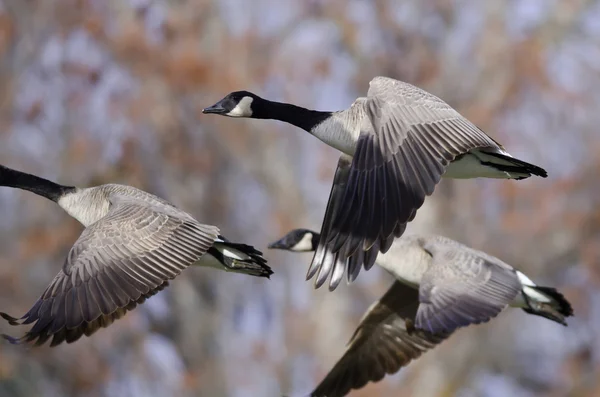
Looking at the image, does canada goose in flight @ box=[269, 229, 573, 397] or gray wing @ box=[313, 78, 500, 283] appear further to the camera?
canada goose in flight @ box=[269, 229, 573, 397]

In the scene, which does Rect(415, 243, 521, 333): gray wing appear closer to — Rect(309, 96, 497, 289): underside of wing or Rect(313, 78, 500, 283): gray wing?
Rect(309, 96, 497, 289): underside of wing

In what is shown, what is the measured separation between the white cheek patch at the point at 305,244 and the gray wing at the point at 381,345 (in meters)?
0.99

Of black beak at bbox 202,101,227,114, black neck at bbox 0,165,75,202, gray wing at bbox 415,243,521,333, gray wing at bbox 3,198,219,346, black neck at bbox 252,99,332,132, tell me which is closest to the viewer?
gray wing at bbox 3,198,219,346

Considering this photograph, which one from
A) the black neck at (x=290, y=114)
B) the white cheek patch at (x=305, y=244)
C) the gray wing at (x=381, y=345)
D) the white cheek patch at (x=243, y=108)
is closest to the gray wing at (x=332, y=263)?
the black neck at (x=290, y=114)

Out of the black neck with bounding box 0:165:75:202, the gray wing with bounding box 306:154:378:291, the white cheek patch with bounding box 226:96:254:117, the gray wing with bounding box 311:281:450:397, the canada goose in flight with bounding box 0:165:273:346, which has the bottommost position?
the gray wing with bounding box 311:281:450:397

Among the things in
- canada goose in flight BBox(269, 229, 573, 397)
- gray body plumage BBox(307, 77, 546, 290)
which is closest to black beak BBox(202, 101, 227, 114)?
gray body plumage BBox(307, 77, 546, 290)

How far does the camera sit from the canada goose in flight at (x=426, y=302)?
9.02 metres

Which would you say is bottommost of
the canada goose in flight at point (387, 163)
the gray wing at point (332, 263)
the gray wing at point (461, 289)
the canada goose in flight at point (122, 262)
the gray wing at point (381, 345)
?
the gray wing at point (381, 345)

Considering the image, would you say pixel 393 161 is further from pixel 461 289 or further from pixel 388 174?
pixel 461 289

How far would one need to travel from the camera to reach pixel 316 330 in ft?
66.0

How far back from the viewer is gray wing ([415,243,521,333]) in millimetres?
8836

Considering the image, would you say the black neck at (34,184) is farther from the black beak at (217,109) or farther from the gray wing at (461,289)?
the gray wing at (461,289)

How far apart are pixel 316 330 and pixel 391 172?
12.3m

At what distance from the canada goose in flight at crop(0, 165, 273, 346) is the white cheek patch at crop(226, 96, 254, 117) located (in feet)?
3.41
